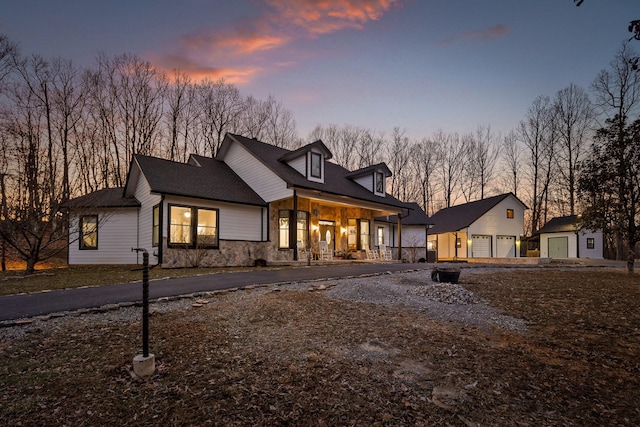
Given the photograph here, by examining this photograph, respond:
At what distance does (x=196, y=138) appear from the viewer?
26.0 m

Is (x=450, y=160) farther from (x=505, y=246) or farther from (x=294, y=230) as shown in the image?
(x=294, y=230)

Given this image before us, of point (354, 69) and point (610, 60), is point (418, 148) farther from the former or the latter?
point (354, 69)

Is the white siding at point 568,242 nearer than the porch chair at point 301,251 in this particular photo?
No

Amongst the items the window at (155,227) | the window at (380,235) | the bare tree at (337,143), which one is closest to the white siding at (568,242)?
the window at (380,235)

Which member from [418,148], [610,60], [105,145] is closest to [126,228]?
[105,145]

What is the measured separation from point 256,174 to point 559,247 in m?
26.3

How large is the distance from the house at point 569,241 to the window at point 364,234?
16.6 meters

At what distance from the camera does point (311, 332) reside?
4.73m

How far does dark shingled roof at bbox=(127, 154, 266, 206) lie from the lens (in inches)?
549

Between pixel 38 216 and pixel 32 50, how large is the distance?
1323 cm

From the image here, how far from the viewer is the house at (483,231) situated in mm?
26781

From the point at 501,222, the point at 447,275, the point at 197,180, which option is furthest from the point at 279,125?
the point at 447,275

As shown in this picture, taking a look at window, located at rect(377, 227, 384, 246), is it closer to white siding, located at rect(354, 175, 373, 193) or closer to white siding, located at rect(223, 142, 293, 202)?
white siding, located at rect(354, 175, 373, 193)

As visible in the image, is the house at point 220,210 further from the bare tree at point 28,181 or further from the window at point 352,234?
the bare tree at point 28,181
